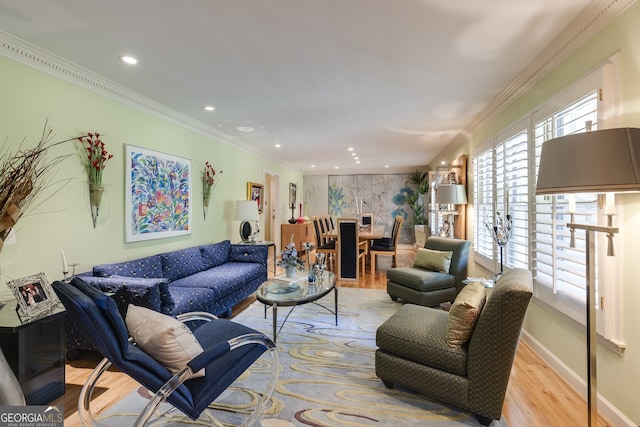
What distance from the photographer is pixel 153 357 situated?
1.49 meters

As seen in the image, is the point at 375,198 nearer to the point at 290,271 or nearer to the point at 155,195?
the point at 290,271

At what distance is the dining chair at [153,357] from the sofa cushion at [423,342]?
33.7 inches

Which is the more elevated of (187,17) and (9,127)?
(187,17)

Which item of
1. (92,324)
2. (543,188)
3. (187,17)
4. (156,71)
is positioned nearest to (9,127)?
(156,71)

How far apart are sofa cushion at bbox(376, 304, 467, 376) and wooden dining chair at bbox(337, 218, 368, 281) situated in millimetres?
2774

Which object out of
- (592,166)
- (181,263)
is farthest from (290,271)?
(592,166)

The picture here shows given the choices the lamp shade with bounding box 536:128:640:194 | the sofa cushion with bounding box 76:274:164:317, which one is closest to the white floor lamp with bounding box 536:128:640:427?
the lamp shade with bounding box 536:128:640:194

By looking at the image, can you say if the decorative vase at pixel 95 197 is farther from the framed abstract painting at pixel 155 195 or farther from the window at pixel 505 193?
the window at pixel 505 193

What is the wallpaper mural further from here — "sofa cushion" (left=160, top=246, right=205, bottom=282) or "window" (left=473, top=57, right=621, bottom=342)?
"sofa cushion" (left=160, top=246, right=205, bottom=282)

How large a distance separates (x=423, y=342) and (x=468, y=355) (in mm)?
267

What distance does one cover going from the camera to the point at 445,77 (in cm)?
275

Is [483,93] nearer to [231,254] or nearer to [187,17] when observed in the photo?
[187,17]

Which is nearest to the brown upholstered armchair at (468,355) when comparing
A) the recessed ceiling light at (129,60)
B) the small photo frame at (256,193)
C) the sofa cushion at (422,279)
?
the sofa cushion at (422,279)

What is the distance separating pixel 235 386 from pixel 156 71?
269 centimetres
